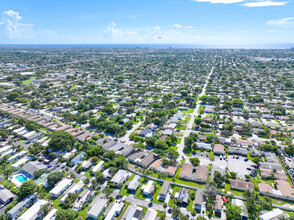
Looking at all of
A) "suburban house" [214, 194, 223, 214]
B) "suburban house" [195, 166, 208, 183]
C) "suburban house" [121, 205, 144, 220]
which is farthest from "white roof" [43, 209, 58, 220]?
"suburban house" [214, 194, 223, 214]

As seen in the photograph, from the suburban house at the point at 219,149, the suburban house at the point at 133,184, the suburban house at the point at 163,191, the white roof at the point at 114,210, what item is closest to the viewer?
the white roof at the point at 114,210

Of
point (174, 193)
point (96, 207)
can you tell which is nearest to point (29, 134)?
point (96, 207)

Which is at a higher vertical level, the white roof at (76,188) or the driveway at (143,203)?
the white roof at (76,188)

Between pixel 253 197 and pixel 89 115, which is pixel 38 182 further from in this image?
pixel 253 197

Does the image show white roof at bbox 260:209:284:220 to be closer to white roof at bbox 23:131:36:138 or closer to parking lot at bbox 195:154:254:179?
parking lot at bbox 195:154:254:179

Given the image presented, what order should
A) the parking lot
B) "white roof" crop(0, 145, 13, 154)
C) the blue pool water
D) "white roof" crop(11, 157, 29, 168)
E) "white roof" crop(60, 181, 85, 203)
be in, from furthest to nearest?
"white roof" crop(0, 145, 13, 154) < "white roof" crop(11, 157, 29, 168) < the parking lot < the blue pool water < "white roof" crop(60, 181, 85, 203)

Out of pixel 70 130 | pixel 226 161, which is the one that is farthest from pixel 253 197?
pixel 70 130

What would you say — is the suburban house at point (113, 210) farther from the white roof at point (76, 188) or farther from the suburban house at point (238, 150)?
the suburban house at point (238, 150)

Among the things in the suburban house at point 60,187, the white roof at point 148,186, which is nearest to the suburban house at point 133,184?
the white roof at point 148,186
